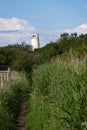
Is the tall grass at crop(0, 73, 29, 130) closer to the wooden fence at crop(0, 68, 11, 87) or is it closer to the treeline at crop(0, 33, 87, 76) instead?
the wooden fence at crop(0, 68, 11, 87)

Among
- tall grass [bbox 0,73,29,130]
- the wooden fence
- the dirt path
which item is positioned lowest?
the dirt path

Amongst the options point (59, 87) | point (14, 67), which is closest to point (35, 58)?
point (14, 67)

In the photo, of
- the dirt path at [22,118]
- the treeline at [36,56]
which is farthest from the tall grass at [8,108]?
the treeline at [36,56]

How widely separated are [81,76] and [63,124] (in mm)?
1272

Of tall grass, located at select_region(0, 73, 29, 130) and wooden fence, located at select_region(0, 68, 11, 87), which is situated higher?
wooden fence, located at select_region(0, 68, 11, 87)

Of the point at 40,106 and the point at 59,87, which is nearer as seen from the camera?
Answer: the point at 59,87

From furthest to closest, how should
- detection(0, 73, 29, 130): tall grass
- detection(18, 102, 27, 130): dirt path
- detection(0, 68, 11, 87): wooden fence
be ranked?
detection(0, 68, 11, 87): wooden fence → detection(18, 102, 27, 130): dirt path → detection(0, 73, 29, 130): tall grass

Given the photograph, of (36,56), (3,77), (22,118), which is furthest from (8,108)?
(36,56)

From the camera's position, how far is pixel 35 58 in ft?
157

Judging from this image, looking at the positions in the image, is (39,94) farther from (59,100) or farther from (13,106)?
(59,100)

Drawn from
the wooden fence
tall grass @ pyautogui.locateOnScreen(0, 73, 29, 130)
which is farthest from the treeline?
tall grass @ pyautogui.locateOnScreen(0, 73, 29, 130)

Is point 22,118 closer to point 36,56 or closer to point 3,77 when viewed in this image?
point 3,77

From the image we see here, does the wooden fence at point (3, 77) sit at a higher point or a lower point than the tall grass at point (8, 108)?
higher

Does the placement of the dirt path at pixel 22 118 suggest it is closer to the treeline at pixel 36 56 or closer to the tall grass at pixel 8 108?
the tall grass at pixel 8 108
